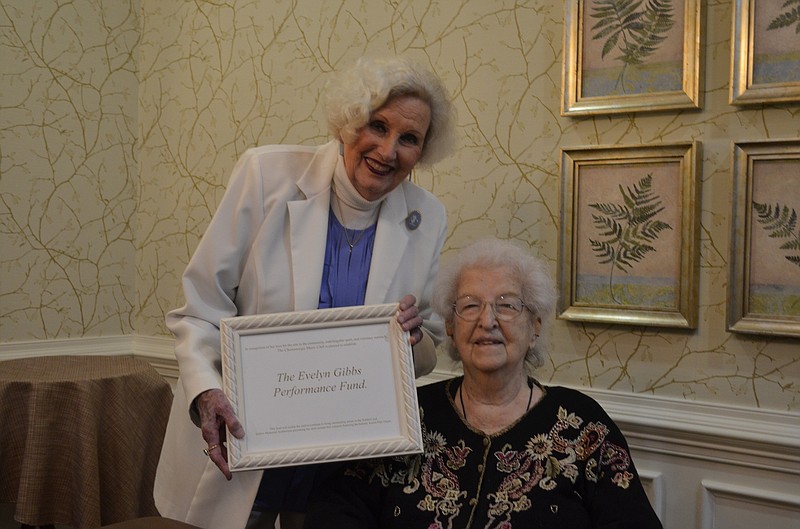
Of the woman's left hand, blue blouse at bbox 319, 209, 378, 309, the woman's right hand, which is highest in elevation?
blue blouse at bbox 319, 209, 378, 309

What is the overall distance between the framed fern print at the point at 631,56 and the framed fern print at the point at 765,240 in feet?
0.79

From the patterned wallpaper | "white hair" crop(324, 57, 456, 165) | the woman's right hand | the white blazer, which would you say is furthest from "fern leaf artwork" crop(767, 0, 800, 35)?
the woman's right hand

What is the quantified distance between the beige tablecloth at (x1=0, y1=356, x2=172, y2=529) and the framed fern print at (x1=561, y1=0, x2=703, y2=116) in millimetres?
1685

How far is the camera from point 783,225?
2.10 meters

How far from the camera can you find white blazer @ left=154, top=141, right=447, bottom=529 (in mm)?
1883

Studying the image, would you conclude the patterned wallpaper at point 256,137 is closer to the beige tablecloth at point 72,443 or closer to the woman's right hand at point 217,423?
the beige tablecloth at point 72,443

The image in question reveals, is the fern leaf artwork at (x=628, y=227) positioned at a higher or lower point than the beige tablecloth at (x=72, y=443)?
higher

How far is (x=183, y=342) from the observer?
1.86 meters

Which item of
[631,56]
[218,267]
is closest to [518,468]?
[218,267]

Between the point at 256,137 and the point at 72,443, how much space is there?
1293 mm

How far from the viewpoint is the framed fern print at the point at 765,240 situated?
2088 millimetres

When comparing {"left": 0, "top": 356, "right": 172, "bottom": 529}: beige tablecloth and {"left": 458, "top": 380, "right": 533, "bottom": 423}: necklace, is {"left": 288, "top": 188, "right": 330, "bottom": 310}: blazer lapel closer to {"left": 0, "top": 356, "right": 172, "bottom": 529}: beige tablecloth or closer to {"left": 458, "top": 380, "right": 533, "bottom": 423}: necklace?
{"left": 458, "top": 380, "right": 533, "bottom": 423}: necklace

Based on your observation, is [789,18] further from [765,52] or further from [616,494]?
[616,494]

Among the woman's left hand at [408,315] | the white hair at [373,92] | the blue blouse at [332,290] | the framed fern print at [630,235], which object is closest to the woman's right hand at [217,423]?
the blue blouse at [332,290]
